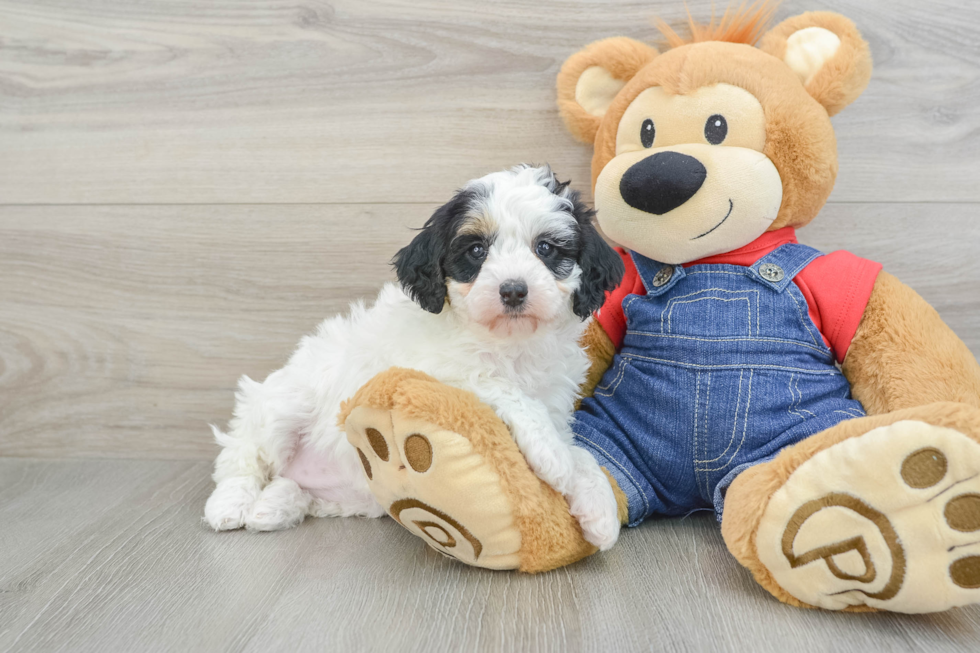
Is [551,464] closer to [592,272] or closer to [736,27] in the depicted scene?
[592,272]

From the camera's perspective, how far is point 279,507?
1.43m

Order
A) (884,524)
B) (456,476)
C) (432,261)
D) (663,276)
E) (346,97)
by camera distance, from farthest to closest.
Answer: (346,97) < (663,276) < (432,261) < (456,476) < (884,524)

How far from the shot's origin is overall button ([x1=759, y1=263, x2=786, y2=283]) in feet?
4.45

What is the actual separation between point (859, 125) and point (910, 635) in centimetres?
121

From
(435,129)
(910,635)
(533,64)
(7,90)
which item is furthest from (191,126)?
(910,635)

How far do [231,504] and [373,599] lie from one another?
0.47 m

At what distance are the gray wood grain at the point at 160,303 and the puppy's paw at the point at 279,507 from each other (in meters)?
0.47

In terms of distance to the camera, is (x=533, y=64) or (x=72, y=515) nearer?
(x=72, y=515)

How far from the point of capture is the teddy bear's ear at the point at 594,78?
4.98ft

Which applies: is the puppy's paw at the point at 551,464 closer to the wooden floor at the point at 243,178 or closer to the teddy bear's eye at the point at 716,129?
the wooden floor at the point at 243,178

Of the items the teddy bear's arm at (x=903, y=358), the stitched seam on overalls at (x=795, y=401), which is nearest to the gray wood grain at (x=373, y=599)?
the stitched seam on overalls at (x=795, y=401)

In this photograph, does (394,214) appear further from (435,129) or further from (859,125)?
(859,125)

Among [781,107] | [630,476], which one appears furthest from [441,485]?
[781,107]

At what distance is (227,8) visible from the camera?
176cm
